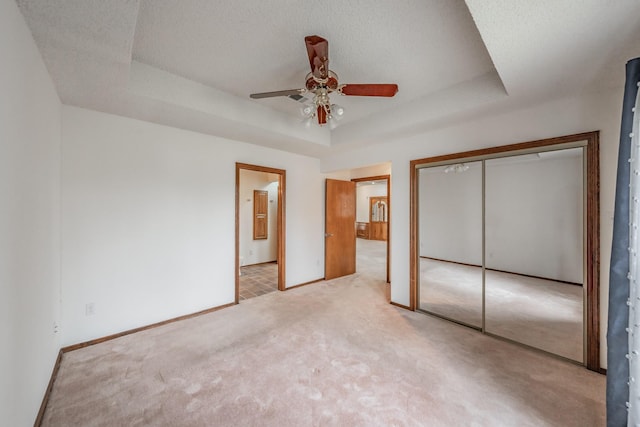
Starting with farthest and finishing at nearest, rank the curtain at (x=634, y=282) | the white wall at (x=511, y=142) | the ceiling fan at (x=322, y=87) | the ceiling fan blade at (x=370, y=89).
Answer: the white wall at (x=511, y=142), the ceiling fan blade at (x=370, y=89), the ceiling fan at (x=322, y=87), the curtain at (x=634, y=282)

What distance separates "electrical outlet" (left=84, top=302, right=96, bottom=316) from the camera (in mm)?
2459

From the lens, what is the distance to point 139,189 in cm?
277

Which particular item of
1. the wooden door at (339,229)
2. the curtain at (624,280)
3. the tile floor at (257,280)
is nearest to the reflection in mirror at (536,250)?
the curtain at (624,280)

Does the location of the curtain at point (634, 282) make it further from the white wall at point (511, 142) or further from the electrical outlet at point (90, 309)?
the electrical outlet at point (90, 309)

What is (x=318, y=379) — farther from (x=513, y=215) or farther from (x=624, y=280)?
(x=513, y=215)

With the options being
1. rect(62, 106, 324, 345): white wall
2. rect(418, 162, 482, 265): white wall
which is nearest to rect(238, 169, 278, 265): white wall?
rect(62, 106, 324, 345): white wall

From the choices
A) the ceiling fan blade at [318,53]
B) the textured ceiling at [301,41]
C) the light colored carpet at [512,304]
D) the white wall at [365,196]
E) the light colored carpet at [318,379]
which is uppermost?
the textured ceiling at [301,41]

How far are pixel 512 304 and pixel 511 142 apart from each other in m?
1.74

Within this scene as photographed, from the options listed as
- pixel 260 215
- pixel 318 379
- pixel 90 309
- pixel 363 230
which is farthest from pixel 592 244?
pixel 363 230

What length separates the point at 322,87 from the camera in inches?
79.4

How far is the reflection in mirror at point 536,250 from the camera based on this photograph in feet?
7.43

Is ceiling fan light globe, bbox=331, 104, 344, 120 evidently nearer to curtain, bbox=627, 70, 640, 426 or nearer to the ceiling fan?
the ceiling fan

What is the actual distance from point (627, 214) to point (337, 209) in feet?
12.6

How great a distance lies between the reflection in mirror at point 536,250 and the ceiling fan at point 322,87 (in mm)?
1693
